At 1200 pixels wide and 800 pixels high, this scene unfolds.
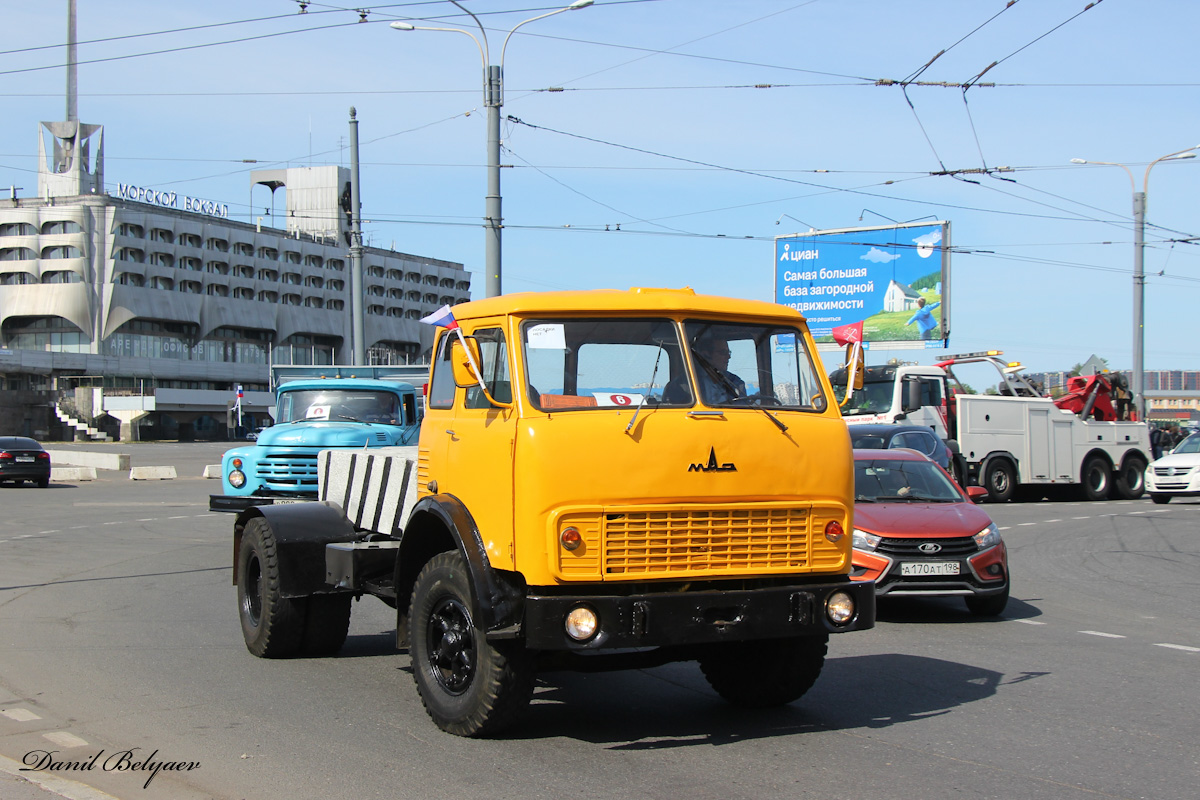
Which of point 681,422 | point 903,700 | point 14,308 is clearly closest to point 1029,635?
point 903,700

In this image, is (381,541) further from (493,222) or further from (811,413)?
(493,222)

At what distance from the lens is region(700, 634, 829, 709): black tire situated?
21.2ft

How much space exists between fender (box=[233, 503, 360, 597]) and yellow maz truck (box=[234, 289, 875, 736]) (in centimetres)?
167

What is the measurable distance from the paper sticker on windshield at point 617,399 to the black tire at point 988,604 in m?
5.88

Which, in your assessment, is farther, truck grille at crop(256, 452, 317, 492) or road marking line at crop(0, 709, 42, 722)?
truck grille at crop(256, 452, 317, 492)

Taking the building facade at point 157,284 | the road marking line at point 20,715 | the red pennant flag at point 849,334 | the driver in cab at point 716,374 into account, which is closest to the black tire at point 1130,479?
the red pennant flag at point 849,334

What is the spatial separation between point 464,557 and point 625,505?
880mm

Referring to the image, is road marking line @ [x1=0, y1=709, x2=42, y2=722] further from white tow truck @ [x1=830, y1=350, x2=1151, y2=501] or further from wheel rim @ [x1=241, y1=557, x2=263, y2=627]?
white tow truck @ [x1=830, y1=350, x2=1151, y2=501]

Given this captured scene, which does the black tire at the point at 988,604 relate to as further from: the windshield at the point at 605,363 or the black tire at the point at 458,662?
the black tire at the point at 458,662

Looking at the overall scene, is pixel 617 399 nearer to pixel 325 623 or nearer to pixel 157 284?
pixel 325 623

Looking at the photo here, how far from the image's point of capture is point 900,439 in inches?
755

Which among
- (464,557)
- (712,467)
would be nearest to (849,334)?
(712,467)

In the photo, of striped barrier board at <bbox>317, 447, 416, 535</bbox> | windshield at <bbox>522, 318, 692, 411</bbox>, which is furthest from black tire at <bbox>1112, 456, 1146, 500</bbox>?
windshield at <bbox>522, 318, 692, 411</bbox>

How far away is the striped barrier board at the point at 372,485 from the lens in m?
7.42
